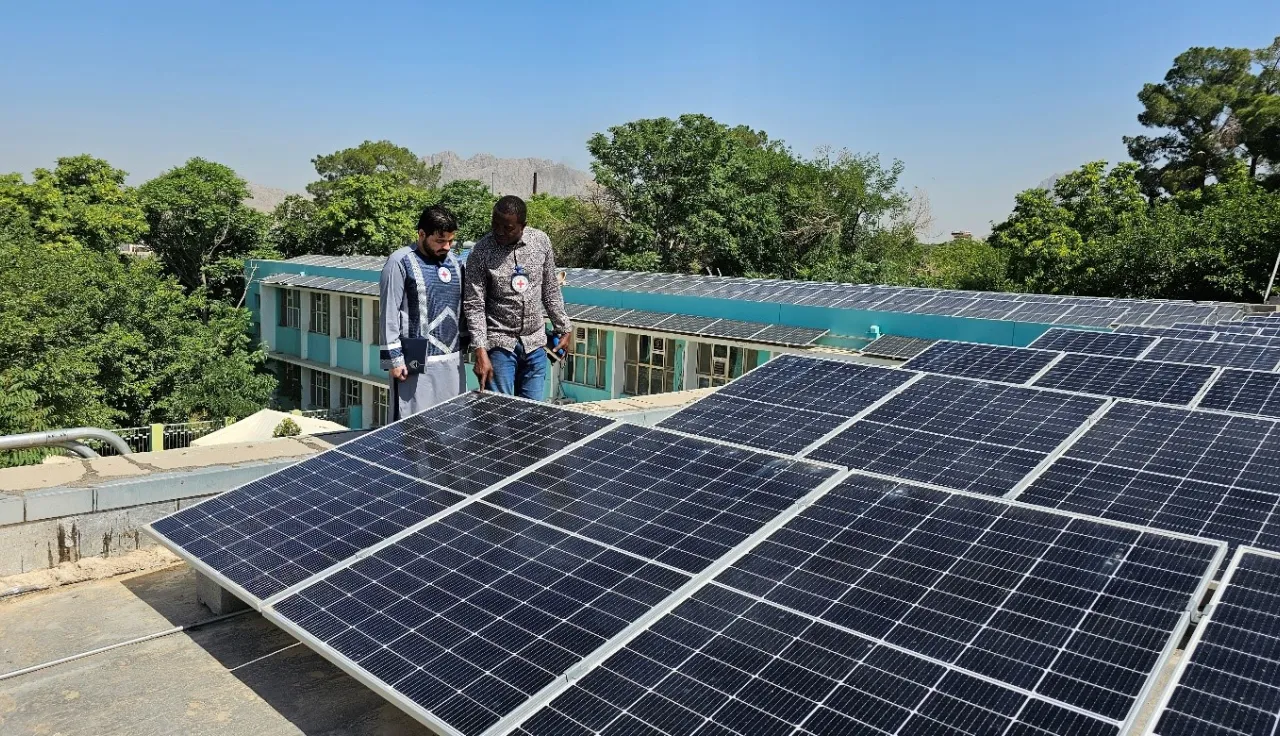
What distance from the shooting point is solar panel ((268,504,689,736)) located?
3408 mm

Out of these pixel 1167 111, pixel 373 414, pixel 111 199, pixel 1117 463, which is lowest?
pixel 373 414

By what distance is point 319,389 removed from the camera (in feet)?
119

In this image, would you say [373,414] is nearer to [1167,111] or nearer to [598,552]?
[598,552]

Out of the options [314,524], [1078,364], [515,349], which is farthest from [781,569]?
[1078,364]

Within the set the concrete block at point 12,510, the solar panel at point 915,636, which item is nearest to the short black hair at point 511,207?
the concrete block at point 12,510

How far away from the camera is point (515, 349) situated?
7691 millimetres

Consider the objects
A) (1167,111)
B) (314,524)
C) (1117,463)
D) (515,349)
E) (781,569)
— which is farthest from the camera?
(1167,111)

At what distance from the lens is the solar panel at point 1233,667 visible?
9.52ft

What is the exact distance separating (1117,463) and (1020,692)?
3113 mm

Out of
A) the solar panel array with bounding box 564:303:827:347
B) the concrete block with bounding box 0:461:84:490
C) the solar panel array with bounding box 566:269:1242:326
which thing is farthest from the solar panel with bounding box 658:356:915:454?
the solar panel array with bounding box 566:269:1242:326

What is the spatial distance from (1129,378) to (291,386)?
113 ft

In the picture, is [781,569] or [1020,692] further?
[781,569]

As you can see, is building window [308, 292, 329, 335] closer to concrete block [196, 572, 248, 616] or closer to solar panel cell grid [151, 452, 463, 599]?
solar panel cell grid [151, 452, 463, 599]

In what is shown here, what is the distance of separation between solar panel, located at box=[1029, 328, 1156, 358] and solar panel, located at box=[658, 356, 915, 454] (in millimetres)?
4478
